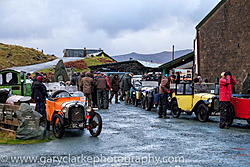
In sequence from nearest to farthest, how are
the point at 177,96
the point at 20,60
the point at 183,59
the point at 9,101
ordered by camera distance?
the point at 9,101
the point at 177,96
the point at 183,59
the point at 20,60

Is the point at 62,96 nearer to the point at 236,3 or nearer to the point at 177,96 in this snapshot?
the point at 177,96

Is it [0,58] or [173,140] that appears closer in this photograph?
[173,140]

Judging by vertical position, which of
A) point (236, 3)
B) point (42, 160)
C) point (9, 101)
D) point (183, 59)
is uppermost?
point (236, 3)

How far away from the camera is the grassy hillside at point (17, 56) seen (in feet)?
253

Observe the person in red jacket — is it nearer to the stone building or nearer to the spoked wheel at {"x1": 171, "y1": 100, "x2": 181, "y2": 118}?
the spoked wheel at {"x1": 171, "y1": 100, "x2": 181, "y2": 118}

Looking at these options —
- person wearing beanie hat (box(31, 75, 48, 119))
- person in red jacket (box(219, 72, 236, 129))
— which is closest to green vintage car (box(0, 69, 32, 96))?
person wearing beanie hat (box(31, 75, 48, 119))

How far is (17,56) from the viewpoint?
276 ft

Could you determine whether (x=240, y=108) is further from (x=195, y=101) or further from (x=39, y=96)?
(x=39, y=96)

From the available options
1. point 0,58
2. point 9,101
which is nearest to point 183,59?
point 9,101

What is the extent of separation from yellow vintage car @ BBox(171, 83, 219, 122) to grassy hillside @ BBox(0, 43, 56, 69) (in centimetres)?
5899

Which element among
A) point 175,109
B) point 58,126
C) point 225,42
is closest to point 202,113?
point 175,109

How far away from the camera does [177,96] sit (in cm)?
1662

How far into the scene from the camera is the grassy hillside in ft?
253

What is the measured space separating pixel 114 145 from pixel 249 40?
64.1ft
